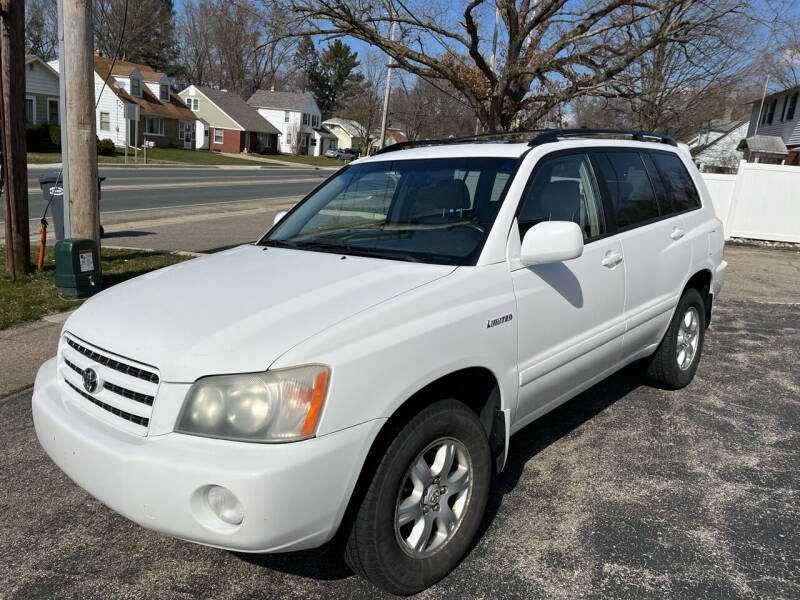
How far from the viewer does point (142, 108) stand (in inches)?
2074

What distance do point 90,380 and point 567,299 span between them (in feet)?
7.35

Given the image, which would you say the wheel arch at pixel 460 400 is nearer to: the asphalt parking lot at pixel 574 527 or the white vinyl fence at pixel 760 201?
the asphalt parking lot at pixel 574 527

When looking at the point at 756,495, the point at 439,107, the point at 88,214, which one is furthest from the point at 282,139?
the point at 756,495

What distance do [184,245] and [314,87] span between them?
8099cm

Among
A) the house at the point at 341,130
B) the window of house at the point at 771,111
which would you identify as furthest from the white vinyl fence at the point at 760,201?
the house at the point at 341,130

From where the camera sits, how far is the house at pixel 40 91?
41375 millimetres

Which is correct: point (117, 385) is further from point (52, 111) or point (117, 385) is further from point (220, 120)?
point (220, 120)

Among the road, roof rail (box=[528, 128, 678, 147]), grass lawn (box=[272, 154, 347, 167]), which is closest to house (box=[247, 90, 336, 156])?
grass lawn (box=[272, 154, 347, 167])

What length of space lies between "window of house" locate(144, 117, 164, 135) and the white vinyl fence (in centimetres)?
4821

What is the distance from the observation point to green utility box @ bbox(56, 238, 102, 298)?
7000 millimetres

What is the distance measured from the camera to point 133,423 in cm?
243

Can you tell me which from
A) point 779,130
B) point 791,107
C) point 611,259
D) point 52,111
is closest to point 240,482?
point 611,259

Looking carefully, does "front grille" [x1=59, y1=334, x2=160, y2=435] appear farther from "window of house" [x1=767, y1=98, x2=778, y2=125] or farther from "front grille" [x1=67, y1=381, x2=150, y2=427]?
"window of house" [x1=767, y1=98, x2=778, y2=125]

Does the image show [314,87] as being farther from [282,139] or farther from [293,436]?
[293,436]
